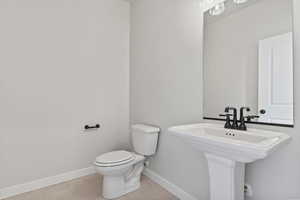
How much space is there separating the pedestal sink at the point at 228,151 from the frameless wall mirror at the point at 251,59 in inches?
7.4

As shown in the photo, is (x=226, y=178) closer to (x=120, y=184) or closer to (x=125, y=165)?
(x=125, y=165)

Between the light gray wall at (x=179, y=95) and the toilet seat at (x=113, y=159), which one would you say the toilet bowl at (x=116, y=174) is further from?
the light gray wall at (x=179, y=95)

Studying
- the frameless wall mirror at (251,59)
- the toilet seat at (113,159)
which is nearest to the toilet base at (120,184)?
the toilet seat at (113,159)

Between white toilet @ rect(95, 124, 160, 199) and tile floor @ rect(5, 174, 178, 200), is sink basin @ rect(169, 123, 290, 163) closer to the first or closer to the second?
white toilet @ rect(95, 124, 160, 199)

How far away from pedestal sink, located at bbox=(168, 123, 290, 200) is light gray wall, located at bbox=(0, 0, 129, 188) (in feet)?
4.75

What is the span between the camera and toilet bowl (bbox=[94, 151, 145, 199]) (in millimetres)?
1582

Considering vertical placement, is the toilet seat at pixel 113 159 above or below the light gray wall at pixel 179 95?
below

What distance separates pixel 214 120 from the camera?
1.39 metres

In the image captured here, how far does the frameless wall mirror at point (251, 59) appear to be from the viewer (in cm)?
103

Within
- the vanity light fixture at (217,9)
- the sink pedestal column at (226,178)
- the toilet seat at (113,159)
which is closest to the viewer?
the sink pedestal column at (226,178)

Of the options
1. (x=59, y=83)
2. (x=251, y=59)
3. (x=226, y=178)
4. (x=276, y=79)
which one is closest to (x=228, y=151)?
(x=226, y=178)

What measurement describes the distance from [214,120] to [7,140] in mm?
2113

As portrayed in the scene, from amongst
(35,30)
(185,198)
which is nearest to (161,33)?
(35,30)

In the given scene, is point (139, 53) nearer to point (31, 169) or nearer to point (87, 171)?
point (87, 171)
